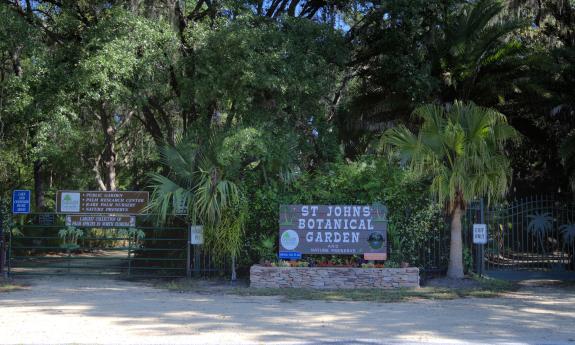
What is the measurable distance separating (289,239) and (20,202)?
7307 millimetres

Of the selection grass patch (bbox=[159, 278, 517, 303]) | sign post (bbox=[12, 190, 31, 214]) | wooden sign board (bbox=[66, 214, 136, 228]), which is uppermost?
sign post (bbox=[12, 190, 31, 214])

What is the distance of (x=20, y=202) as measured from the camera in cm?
1584

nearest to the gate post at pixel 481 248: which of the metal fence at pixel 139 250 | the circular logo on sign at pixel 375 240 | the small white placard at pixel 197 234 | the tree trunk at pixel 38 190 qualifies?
the circular logo on sign at pixel 375 240

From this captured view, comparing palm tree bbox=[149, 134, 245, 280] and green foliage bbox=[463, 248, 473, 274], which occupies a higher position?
palm tree bbox=[149, 134, 245, 280]

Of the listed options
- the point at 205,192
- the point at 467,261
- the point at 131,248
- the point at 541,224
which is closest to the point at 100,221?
the point at 131,248

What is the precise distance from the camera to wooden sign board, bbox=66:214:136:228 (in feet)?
52.1

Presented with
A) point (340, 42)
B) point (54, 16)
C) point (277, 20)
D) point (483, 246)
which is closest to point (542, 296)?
point (483, 246)

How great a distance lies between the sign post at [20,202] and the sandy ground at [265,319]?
118 inches

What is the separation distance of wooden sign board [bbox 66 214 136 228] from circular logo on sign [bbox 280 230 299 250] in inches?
164

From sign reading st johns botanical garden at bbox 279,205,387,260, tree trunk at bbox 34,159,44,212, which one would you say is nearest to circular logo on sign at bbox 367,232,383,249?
sign reading st johns botanical garden at bbox 279,205,387,260

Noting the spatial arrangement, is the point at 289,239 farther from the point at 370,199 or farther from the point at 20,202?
the point at 20,202

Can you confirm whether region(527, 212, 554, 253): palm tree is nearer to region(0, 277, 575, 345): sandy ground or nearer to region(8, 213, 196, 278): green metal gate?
region(0, 277, 575, 345): sandy ground

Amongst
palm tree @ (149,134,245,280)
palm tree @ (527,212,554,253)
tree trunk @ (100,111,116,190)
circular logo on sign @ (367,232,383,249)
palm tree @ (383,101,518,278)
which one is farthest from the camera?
tree trunk @ (100,111,116,190)

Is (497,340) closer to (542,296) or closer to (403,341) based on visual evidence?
Answer: (403,341)
